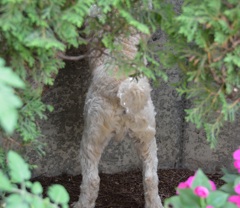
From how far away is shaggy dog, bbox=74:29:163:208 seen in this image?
2.88m

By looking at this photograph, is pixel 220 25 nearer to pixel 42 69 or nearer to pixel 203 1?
pixel 203 1

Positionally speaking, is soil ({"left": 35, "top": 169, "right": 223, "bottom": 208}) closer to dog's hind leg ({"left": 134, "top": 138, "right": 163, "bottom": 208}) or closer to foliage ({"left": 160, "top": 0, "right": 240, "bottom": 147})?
dog's hind leg ({"left": 134, "top": 138, "right": 163, "bottom": 208})

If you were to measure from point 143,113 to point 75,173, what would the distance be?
143cm

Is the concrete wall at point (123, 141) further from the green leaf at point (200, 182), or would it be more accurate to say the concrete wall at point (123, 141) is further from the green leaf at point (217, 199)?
the green leaf at point (217, 199)

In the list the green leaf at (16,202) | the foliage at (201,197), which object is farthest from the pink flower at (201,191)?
the green leaf at (16,202)

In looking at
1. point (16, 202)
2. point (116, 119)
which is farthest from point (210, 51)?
point (116, 119)

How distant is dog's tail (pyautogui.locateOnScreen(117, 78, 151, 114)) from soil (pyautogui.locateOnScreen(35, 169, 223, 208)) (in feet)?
4.02

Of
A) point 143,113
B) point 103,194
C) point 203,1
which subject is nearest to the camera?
point 203,1

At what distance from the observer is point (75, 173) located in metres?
4.32

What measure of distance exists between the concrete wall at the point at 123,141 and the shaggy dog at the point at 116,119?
0.81 m

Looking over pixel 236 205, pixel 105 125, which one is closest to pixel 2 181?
pixel 236 205

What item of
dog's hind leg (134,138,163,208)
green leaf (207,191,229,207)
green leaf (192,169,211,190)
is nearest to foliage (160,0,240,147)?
green leaf (192,169,211,190)

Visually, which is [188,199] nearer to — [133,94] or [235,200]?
[235,200]

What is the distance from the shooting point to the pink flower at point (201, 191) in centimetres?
176
